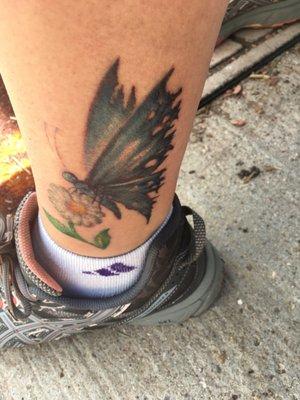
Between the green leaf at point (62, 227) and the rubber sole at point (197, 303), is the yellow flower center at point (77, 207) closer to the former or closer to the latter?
the green leaf at point (62, 227)

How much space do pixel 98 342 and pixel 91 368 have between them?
0.06m

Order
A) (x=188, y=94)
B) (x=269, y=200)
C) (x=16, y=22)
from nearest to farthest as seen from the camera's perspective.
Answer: (x=16, y=22), (x=188, y=94), (x=269, y=200)

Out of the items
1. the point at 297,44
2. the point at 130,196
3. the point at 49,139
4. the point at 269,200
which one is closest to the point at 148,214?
the point at 130,196

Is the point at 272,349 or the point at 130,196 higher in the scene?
the point at 130,196

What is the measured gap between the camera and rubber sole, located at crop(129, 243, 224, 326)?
110 centimetres

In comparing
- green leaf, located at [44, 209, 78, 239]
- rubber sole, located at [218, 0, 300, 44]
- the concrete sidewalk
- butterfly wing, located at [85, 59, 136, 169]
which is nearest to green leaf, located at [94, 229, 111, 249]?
green leaf, located at [44, 209, 78, 239]

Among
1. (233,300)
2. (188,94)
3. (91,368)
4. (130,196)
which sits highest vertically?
(188,94)

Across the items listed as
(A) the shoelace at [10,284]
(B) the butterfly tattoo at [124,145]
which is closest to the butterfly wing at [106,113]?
(B) the butterfly tattoo at [124,145]

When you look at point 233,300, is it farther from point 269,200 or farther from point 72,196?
point 72,196

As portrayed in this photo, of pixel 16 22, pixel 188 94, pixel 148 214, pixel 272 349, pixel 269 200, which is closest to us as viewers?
pixel 16 22

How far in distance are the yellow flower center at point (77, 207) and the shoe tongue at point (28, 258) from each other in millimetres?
175

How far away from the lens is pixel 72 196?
805 millimetres

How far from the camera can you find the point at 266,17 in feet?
5.50

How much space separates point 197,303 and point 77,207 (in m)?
0.41
